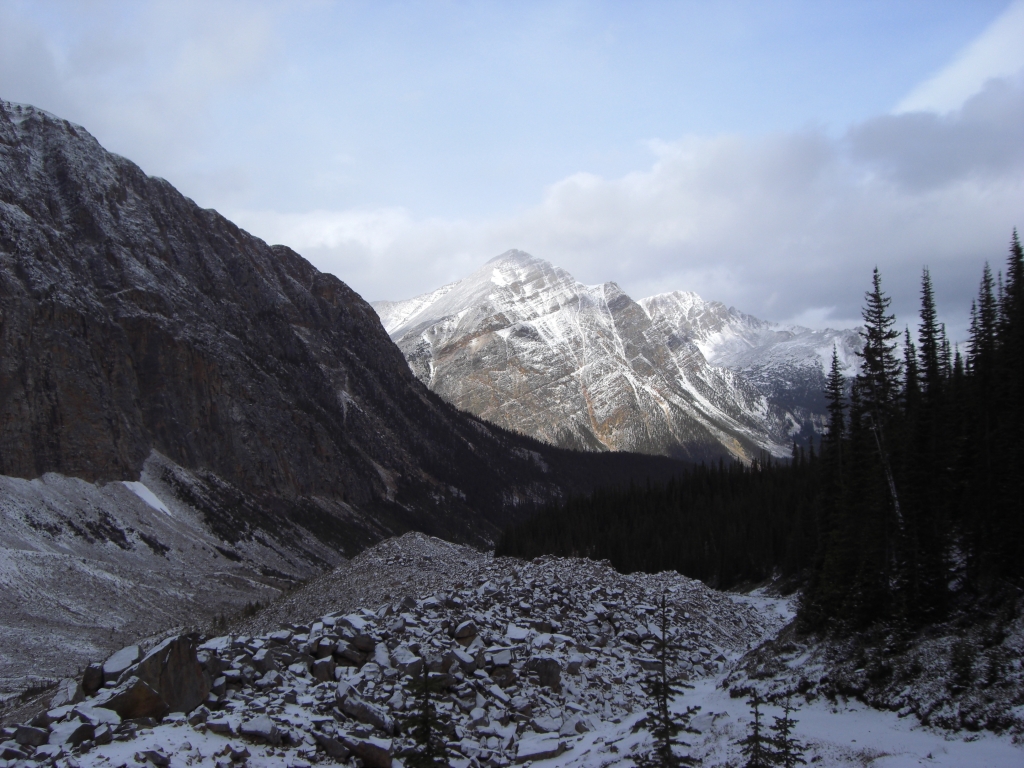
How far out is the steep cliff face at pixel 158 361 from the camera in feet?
343

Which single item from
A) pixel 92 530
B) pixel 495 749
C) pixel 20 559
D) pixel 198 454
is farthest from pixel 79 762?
pixel 198 454

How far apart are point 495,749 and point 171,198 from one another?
165m

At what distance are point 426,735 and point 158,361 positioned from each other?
12519cm

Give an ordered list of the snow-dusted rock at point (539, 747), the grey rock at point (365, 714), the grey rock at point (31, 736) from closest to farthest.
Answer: the grey rock at point (31, 736), the grey rock at point (365, 714), the snow-dusted rock at point (539, 747)

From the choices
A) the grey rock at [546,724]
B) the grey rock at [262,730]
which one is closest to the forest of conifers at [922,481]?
the grey rock at [546,724]

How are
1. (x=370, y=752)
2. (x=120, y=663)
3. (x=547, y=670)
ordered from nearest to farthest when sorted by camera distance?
(x=370, y=752) < (x=120, y=663) < (x=547, y=670)

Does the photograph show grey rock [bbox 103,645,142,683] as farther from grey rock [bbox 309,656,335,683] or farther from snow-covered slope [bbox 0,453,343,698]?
snow-covered slope [bbox 0,453,343,698]

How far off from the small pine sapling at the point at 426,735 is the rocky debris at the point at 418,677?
1.58 ft

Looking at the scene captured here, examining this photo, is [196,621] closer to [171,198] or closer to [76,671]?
[76,671]

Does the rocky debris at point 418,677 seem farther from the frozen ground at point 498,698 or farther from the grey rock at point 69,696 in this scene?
the grey rock at point 69,696

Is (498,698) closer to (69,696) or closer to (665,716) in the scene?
(665,716)

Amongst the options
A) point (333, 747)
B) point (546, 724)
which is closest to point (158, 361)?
point (546, 724)

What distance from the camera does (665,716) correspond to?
1706cm

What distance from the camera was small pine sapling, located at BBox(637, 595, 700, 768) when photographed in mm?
17516
